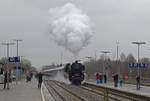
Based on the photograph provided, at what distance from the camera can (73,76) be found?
118ft

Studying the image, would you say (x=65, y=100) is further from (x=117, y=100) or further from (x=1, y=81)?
(x=1, y=81)

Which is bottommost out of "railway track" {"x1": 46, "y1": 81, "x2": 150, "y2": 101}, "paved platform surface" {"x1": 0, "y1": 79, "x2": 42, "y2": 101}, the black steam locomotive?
"railway track" {"x1": 46, "y1": 81, "x2": 150, "y2": 101}

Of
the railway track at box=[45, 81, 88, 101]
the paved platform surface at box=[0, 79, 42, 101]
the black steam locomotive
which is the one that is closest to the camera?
the paved platform surface at box=[0, 79, 42, 101]

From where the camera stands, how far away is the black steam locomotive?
35.5 metres

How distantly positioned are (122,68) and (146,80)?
36834 mm

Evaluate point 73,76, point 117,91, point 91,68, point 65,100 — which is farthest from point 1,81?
point 91,68

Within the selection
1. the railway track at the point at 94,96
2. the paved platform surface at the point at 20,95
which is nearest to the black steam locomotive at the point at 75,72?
the railway track at the point at 94,96

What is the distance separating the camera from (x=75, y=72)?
1405 inches

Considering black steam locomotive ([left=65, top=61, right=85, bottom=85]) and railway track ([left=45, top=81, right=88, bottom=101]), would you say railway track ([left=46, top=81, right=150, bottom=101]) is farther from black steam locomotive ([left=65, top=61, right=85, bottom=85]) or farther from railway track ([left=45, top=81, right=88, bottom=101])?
black steam locomotive ([left=65, top=61, right=85, bottom=85])

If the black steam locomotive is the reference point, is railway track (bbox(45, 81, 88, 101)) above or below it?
below

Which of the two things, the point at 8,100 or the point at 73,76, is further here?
the point at 73,76

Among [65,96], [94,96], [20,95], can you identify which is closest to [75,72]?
[94,96]

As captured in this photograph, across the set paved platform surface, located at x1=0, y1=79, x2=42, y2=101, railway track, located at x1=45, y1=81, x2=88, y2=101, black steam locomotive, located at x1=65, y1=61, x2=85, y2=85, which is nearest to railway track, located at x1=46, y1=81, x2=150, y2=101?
railway track, located at x1=45, y1=81, x2=88, y2=101

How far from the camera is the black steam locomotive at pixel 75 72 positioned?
35.5 metres
